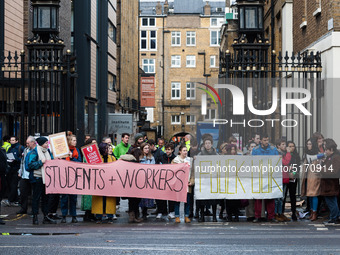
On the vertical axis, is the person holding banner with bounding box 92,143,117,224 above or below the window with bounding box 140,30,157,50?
below

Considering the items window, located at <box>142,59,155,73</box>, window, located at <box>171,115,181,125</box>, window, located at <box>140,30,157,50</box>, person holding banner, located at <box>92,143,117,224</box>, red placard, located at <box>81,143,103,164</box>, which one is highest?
window, located at <box>140,30,157,50</box>

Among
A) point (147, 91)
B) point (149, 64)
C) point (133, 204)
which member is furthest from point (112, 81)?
point (149, 64)

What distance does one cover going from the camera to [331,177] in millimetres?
15039

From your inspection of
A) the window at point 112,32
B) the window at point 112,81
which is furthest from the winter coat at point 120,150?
the window at point 112,32

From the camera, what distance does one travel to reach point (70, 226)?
14766 mm

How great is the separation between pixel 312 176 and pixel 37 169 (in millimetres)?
5820

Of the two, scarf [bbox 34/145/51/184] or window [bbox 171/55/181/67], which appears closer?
scarf [bbox 34/145/51/184]

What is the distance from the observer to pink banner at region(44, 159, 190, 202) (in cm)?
1559

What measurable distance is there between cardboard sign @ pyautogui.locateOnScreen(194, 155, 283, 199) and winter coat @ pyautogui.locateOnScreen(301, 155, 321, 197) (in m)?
0.58

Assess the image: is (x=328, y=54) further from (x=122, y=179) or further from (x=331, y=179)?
(x=122, y=179)

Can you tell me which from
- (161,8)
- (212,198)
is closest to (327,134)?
(212,198)

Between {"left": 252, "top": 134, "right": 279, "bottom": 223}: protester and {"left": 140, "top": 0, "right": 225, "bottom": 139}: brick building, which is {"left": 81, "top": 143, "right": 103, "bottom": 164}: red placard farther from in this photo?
{"left": 140, "top": 0, "right": 225, "bottom": 139}: brick building

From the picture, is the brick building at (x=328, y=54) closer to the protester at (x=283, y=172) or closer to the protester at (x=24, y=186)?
the protester at (x=283, y=172)

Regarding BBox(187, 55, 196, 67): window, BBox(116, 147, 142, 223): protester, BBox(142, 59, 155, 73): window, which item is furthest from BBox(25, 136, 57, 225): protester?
BBox(142, 59, 155, 73): window
